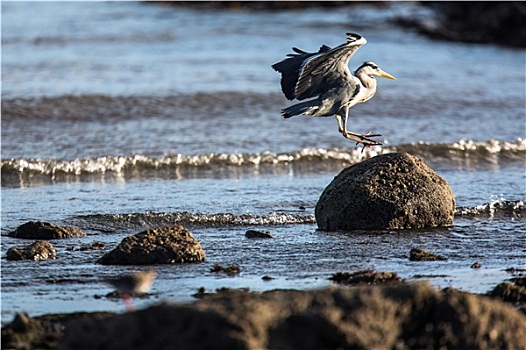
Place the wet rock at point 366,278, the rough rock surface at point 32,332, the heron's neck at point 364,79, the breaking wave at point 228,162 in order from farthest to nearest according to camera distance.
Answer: the breaking wave at point 228,162 → the heron's neck at point 364,79 → the wet rock at point 366,278 → the rough rock surface at point 32,332

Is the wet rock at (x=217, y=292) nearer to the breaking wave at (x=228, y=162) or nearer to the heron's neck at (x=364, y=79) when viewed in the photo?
the heron's neck at (x=364, y=79)

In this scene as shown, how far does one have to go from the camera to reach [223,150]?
12258 millimetres

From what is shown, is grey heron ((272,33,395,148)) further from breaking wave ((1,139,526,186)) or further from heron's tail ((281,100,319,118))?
breaking wave ((1,139,526,186))

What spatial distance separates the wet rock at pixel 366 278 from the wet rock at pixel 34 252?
83.6 inches

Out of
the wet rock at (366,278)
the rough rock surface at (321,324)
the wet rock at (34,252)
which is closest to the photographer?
the rough rock surface at (321,324)

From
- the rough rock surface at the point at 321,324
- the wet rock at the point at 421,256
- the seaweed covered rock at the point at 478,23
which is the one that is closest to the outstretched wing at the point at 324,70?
the wet rock at the point at 421,256

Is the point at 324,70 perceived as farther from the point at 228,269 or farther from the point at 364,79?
the point at 228,269

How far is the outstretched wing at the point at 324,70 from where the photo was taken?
8.09 metres

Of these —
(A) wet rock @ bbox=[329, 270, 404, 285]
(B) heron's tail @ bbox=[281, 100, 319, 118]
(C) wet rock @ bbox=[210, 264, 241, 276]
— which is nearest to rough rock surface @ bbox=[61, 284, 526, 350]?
(A) wet rock @ bbox=[329, 270, 404, 285]

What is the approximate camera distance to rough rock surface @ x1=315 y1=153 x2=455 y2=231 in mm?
8406

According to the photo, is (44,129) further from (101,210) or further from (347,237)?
(347,237)

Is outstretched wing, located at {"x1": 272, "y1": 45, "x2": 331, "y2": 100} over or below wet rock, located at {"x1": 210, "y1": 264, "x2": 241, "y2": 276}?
over

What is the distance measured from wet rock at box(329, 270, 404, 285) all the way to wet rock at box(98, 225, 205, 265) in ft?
3.63

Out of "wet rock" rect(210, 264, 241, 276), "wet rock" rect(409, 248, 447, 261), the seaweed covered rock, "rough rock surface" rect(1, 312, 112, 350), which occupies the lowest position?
"rough rock surface" rect(1, 312, 112, 350)
